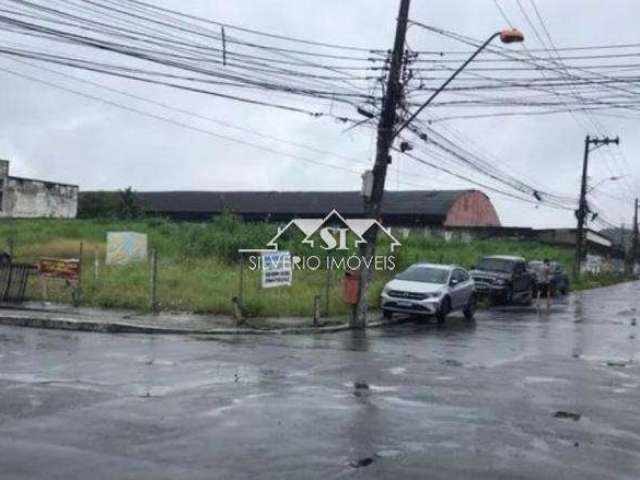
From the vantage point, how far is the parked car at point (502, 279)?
32781 millimetres

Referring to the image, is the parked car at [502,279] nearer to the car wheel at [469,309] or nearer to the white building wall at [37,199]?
the car wheel at [469,309]

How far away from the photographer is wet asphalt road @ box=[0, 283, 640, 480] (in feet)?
23.4

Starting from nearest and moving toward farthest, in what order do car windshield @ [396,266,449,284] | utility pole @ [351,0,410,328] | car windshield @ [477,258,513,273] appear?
utility pole @ [351,0,410,328], car windshield @ [396,266,449,284], car windshield @ [477,258,513,273]

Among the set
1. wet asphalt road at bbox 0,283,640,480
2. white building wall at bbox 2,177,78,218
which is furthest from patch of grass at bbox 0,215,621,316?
white building wall at bbox 2,177,78,218

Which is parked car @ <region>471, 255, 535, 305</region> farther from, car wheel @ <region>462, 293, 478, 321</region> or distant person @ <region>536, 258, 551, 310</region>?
car wheel @ <region>462, 293, 478, 321</region>

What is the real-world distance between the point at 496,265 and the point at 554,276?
10.7 meters

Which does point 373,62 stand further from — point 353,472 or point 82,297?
point 353,472

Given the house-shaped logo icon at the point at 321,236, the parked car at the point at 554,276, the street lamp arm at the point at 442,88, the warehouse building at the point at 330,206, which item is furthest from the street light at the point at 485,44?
the warehouse building at the point at 330,206

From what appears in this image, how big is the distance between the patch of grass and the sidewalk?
3.08 feet

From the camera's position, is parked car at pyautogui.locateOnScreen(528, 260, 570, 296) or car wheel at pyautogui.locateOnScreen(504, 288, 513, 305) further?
parked car at pyautogui.locateOnScreen(528, 260, 570, 296)

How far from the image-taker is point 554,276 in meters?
43.4

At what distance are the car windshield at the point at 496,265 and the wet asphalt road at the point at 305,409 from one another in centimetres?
1651

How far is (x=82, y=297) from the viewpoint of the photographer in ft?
75.5

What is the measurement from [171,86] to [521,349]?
964 cm
